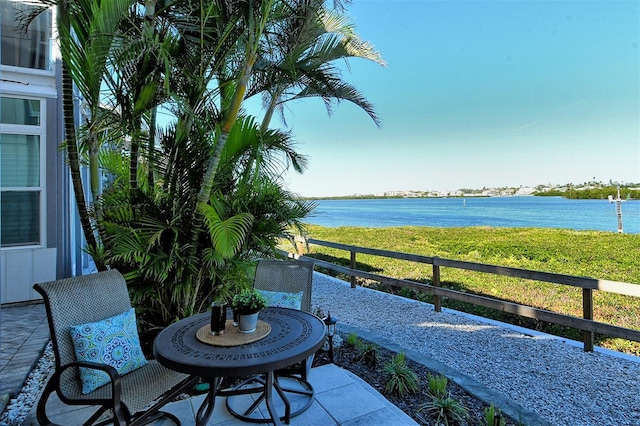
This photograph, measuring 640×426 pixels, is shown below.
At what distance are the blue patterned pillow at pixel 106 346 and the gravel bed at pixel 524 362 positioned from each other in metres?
2.72

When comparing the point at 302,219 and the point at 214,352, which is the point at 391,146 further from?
the point at 214,352

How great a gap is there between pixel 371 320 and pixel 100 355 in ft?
11.2

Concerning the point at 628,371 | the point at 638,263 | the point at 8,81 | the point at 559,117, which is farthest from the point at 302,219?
the point at 559,117

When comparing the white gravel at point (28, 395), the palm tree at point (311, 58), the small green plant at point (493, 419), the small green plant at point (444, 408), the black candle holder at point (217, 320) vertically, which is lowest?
the white gravel at point (28, 395)

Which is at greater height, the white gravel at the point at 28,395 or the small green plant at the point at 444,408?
the small green plant at the point at 444,408

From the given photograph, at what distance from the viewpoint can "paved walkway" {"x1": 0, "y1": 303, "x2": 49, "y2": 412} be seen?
2461mm

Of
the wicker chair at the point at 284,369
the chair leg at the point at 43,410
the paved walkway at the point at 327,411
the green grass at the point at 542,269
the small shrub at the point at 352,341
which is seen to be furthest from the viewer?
the green grass at the point at 542,269

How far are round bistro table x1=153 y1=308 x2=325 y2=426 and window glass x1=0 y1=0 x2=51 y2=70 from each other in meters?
4.44

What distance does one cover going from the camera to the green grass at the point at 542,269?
5.06m

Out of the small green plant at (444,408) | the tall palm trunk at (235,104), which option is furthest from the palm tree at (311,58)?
the small green plant at (444,408)

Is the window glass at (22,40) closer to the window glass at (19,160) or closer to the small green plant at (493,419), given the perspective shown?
the window glass at (19,160)

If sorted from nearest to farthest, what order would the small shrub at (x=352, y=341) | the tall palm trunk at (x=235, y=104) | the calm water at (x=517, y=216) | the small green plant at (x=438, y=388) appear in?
the small green plant at (x=438, y=388) < the tall palm trunk at (x=235, y=104) < the small shrub at (x=352, y=341) < the calm water at (x=517, y=216)

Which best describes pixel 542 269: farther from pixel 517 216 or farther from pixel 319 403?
pixel 517 216

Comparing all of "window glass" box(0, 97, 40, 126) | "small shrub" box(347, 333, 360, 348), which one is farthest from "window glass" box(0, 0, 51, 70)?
"small shrub" box(347, 333, 360, 348)
